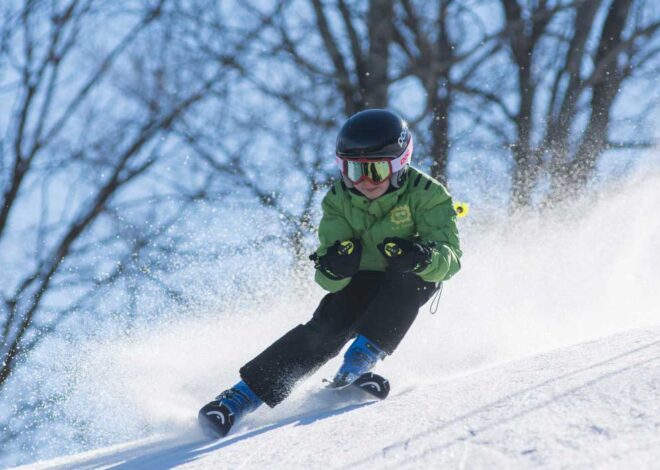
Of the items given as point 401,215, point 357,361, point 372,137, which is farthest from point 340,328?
point 372,137

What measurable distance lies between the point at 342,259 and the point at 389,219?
0.40 metres

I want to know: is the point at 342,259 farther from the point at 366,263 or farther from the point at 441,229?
the point at 441,229

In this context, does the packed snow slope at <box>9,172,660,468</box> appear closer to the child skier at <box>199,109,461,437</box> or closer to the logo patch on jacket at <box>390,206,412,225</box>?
the child skier at <box>199,109,461,437</box>

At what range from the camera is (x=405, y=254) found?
3164mm

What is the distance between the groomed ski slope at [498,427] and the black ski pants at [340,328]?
0.22 meters

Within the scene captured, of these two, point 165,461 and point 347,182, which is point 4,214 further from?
point 165,461

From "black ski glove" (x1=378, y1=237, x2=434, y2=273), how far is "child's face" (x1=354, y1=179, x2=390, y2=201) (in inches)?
14.9

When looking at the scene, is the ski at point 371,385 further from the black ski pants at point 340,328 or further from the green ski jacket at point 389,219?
the green ski jacket at point 389,219

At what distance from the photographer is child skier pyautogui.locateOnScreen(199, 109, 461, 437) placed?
3207 mm

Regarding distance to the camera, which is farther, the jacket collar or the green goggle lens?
the jacket collar

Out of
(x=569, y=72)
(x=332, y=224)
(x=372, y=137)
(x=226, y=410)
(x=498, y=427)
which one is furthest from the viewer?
(x=569, y=72)

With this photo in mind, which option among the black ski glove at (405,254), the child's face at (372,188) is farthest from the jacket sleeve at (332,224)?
the black ski glove at (405,254)

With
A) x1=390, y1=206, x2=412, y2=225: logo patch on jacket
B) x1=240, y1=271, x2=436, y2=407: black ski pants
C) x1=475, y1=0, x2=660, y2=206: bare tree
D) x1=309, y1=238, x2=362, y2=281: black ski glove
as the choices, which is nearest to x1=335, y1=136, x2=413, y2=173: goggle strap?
x1=390, y1=206, x2=412, y2=225: logo patch on jacket

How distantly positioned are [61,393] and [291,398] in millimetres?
8732
